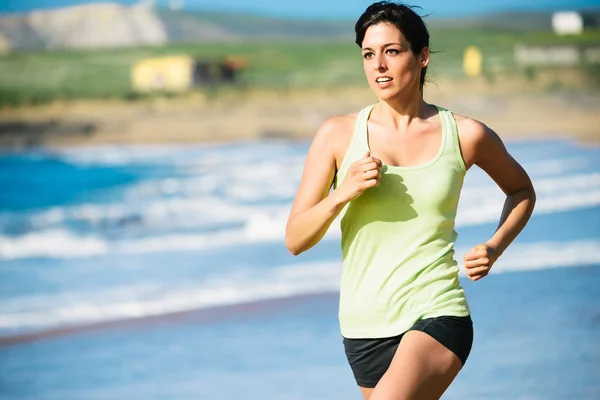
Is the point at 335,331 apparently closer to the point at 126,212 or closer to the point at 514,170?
the point at 514,170

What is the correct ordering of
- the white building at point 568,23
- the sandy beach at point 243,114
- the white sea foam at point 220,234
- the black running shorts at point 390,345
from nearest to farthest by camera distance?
the black running shorts at point 390,345, the white sea foam at point 220,234, the sandy beach at point 243,114, the white building at point 568,23

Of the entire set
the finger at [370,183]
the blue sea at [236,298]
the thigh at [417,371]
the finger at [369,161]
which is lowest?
the blue sea at [236,298]

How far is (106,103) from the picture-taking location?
90.7 ft

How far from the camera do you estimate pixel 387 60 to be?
2.89 meters

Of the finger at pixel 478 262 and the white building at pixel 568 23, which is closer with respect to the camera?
the finger at pixel 478 262

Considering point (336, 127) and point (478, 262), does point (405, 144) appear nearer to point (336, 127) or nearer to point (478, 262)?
point (336, 127)

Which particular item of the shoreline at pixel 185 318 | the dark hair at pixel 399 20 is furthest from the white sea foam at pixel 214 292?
the dark hair at pixel 399 20

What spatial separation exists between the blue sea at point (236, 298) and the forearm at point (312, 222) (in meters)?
2.79

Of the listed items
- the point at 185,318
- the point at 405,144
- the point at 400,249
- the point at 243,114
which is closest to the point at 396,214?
the point at 400,249

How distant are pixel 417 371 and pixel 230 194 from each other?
53.6 ft

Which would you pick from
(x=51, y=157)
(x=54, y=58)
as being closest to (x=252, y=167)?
(x=51, y=157)

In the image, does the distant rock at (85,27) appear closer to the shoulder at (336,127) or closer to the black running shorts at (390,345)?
the shoulder at (336,127)

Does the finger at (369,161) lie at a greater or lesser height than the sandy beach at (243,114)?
lesser

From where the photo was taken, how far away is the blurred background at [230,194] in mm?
6566
